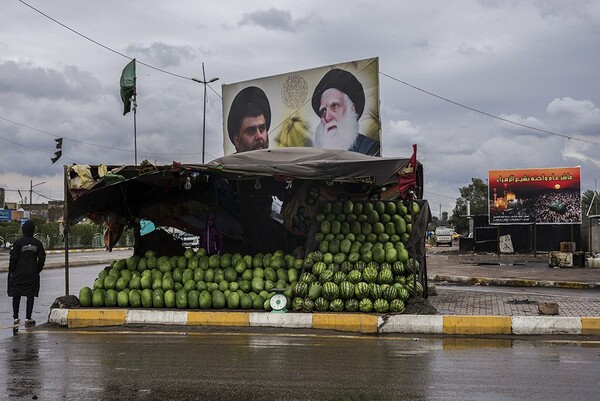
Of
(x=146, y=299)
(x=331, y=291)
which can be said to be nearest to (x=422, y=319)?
(x=331, y=291)

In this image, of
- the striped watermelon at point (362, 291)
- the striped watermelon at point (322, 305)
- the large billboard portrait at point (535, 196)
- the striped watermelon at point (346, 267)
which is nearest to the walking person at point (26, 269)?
the striped watermelon at point (322, 305)

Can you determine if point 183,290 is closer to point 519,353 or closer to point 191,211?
point 191,211

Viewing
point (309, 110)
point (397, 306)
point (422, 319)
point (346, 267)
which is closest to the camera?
point (422, 319)

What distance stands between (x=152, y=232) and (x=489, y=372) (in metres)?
8.15

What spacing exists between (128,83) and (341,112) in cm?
770

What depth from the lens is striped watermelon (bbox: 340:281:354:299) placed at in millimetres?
9706

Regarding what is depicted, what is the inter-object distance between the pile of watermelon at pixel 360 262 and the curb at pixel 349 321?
330 mm

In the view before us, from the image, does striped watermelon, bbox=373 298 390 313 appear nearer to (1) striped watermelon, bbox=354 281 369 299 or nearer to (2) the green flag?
(1) striped watermelon, bbox=354 281 369 299

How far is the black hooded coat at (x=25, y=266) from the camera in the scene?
10.1m

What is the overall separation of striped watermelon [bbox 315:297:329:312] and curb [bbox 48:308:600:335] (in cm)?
23

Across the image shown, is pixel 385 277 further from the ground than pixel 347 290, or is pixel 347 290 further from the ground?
pixel 385 277

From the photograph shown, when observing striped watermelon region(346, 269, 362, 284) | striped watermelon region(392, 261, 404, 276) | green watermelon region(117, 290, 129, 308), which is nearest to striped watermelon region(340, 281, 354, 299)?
striped watermelon region(346, 269, 362, 284)

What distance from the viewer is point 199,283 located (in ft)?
34.1

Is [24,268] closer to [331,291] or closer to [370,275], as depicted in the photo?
[331,291]
